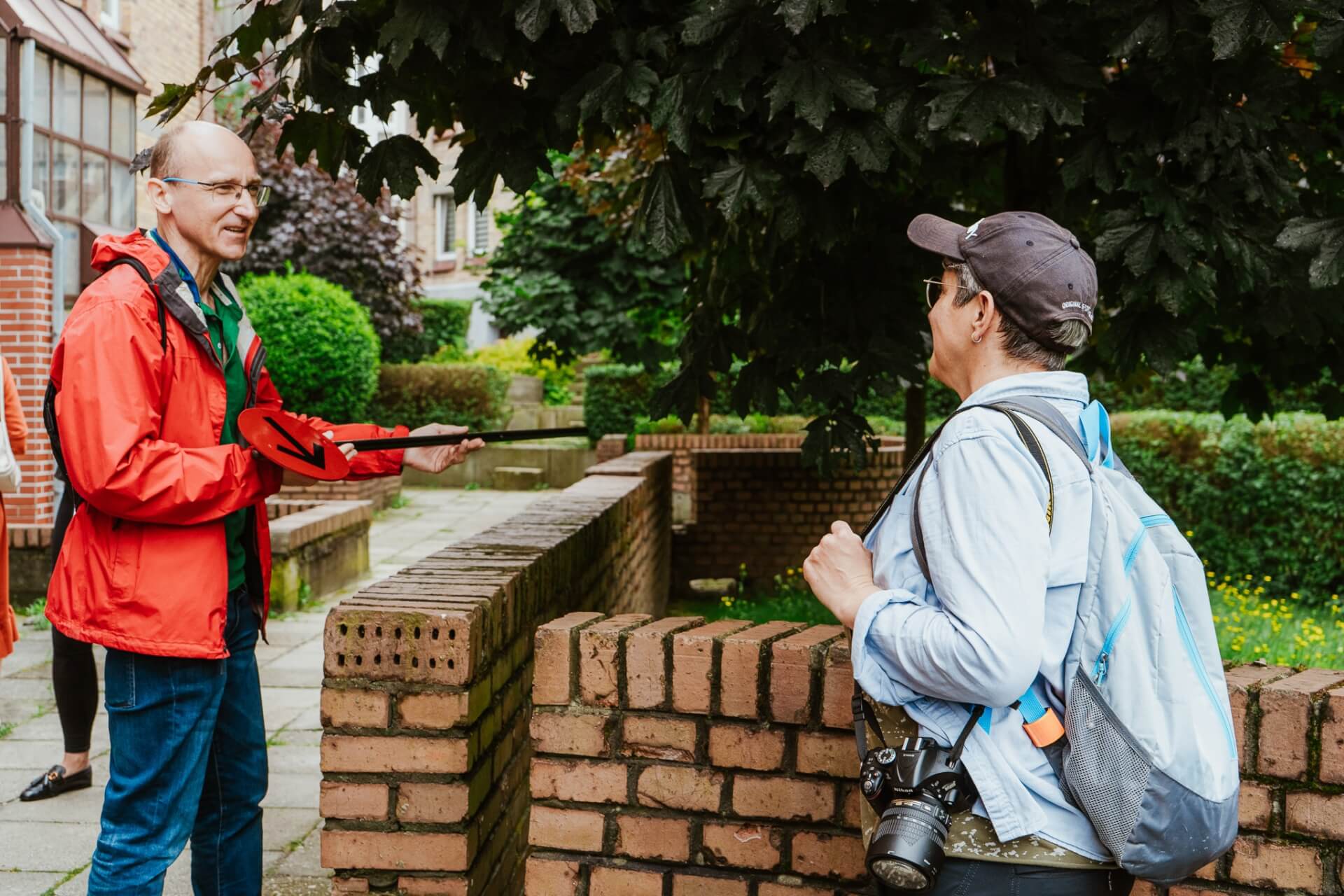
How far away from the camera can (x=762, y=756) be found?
246 cm

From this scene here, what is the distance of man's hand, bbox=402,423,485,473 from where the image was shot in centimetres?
292

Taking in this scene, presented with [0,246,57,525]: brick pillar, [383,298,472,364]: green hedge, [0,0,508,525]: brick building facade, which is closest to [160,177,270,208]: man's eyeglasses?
[0,0,508,525]: brick building facade

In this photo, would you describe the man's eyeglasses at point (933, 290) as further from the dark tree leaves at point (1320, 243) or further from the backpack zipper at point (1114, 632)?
the dark tree leaves at point (1320, 243)

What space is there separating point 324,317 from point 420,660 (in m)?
11.1

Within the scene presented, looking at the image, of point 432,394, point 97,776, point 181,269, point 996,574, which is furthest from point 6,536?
point 432,394

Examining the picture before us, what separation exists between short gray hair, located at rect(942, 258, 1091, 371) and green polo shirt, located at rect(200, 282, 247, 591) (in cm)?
160

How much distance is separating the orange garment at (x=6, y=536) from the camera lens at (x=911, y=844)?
10.8ft

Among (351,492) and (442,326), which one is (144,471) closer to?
(351,492)

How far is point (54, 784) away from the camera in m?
4.38

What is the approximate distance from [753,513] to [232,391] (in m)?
6.29

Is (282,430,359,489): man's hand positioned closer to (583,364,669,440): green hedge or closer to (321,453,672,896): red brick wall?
(321,453,672,896): red brick wall

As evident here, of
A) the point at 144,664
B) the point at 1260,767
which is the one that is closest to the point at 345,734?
the point at 144,664

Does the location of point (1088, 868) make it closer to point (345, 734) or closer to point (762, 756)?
point (762, 756)

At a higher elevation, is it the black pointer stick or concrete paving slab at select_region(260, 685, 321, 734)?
the black pointer stick
